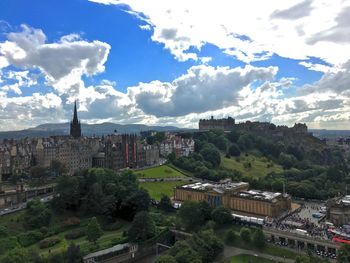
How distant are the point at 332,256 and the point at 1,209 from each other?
56.5 meters

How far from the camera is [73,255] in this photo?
164 feet

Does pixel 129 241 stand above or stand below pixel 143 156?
below

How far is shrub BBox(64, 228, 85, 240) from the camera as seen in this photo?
62228mm

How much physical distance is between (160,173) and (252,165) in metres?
Result: 42.1

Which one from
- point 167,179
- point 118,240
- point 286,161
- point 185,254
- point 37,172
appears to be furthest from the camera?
point 286,161

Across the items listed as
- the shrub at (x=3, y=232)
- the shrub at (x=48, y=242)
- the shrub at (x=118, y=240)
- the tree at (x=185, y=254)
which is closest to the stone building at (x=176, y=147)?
the shrub at (x=118, y=240)

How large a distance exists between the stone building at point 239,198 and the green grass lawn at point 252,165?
38.2 metres

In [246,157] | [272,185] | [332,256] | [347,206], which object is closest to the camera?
[332,256]

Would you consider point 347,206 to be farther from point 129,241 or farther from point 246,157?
point 246,157

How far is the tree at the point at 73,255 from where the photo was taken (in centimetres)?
4974

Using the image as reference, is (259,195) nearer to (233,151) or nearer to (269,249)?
(269,249)

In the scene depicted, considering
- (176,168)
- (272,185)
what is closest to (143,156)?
(176,168)

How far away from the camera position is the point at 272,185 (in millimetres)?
90250

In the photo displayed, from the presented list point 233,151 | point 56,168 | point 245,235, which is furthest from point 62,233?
point 233,151
